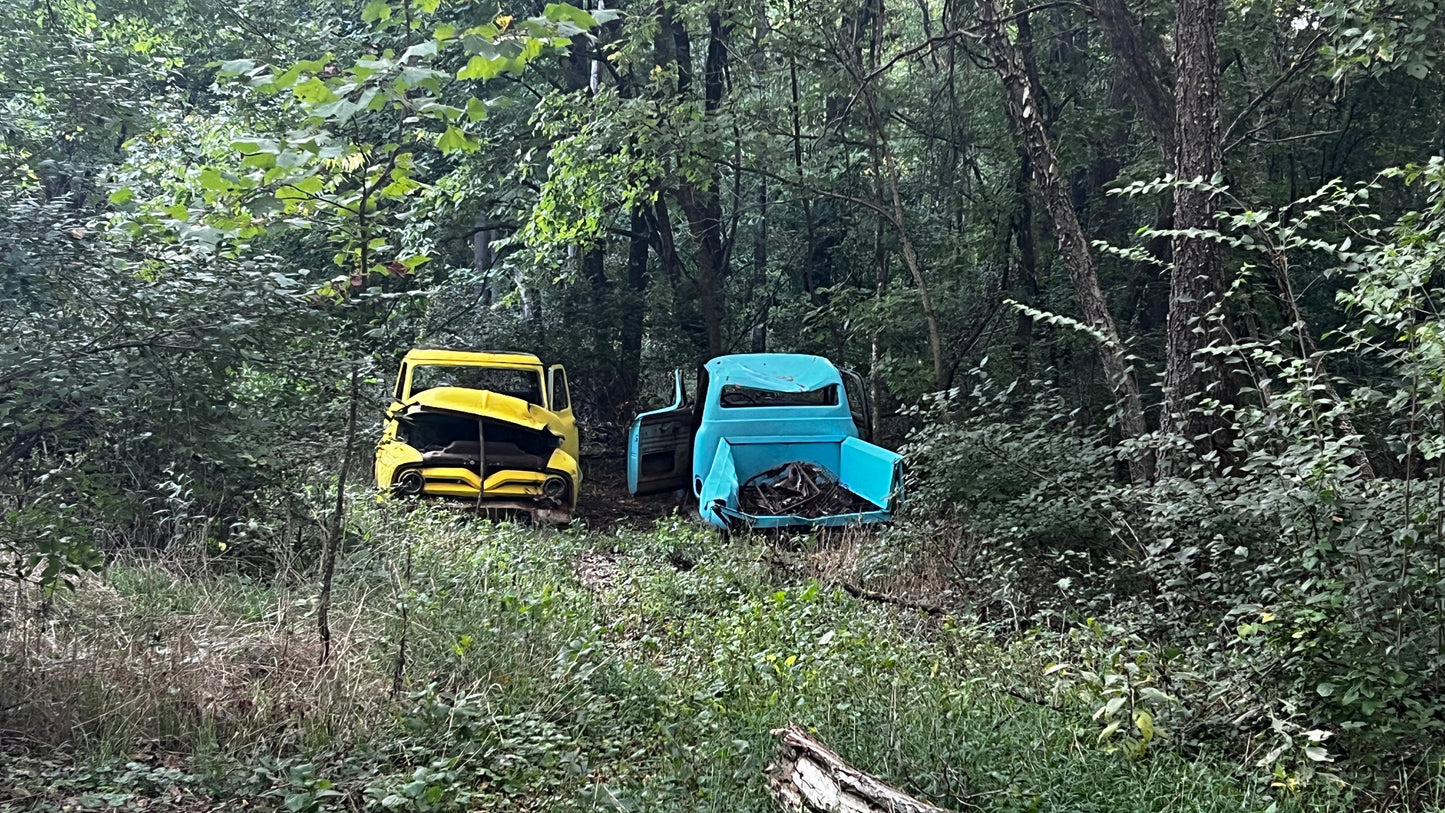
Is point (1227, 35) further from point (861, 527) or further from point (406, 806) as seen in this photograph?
point (406, 806)

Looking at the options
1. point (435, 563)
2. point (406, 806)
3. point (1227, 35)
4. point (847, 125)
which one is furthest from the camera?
point (847, 125)

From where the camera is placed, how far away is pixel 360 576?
225 inches

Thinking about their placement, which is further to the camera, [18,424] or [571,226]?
[571,226]

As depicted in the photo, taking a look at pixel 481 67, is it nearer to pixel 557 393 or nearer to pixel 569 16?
pixel 569 16

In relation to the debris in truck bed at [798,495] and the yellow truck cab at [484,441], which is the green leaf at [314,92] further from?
the debris in truck bed at [798,495]

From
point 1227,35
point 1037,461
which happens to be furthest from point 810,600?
point 1227,35

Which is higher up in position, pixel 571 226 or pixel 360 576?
pixel 571 226

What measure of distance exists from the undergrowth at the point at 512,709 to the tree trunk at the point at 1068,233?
2.53 meters

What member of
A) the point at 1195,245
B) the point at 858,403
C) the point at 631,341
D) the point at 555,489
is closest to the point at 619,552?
the point at 555,489

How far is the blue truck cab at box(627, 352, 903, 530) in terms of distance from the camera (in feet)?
28.3

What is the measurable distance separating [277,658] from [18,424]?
4.53 feet

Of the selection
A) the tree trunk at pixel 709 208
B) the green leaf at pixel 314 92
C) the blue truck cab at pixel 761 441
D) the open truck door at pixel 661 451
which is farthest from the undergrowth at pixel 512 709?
the tree trunk at pixel 709 208

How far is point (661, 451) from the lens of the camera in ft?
36.3

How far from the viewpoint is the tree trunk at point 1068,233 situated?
7109 millimetres
